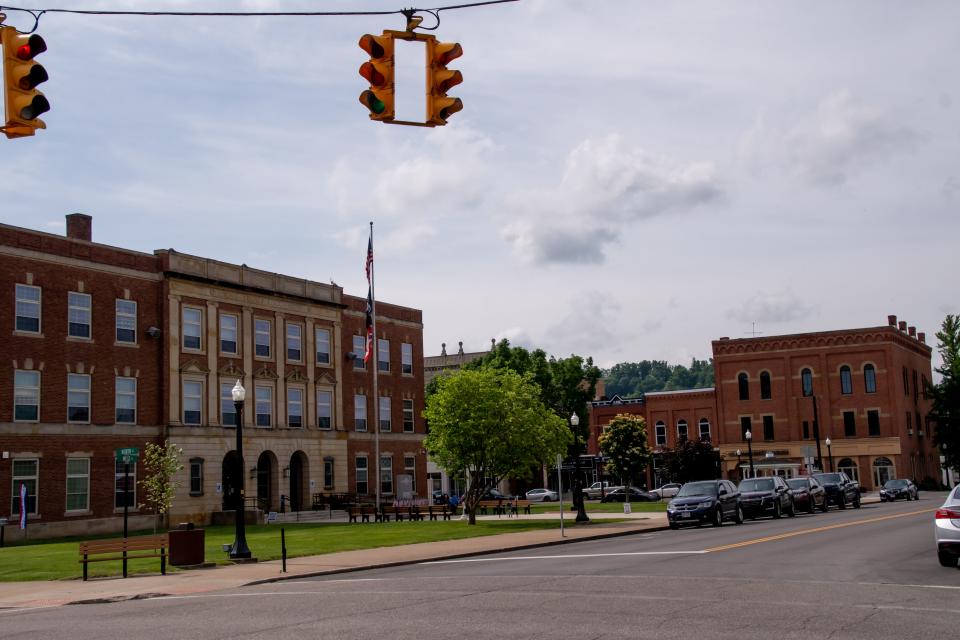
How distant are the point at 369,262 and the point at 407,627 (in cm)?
4152

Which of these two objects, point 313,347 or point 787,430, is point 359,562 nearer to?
point 313,347

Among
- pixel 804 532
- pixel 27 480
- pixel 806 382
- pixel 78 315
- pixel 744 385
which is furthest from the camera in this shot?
pixel 744 385

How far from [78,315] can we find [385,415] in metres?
22.7

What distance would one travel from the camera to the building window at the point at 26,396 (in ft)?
140

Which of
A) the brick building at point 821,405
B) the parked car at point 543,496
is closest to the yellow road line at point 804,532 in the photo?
the brick building at point 821,405

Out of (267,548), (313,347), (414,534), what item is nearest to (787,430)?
(313,347)

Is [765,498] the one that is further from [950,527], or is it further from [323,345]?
[323,345]

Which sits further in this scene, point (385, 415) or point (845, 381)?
point (845, 381)

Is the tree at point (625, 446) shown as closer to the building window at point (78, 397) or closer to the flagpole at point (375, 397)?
the flagpole at point (375, 397)

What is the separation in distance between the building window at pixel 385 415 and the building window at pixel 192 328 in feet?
50.4

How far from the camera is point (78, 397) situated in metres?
45.1

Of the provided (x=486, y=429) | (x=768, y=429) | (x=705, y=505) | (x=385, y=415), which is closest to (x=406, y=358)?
(x=385, y=415)

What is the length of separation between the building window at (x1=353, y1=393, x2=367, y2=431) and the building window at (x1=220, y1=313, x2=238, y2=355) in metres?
10.4

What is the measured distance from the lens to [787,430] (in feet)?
272
